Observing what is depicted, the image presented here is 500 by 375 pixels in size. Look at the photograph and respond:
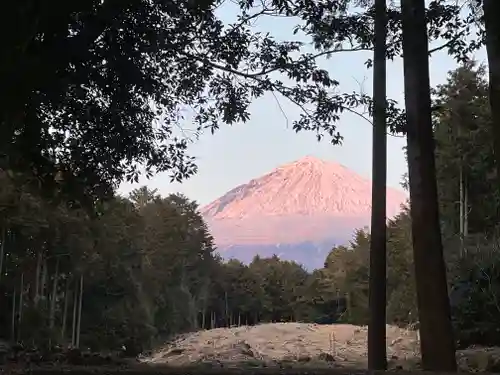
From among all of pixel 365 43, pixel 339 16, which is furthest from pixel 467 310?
pixel 339 16

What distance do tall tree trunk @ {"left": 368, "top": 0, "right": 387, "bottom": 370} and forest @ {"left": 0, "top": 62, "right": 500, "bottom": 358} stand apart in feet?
2.88

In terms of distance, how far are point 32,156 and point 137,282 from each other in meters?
25.7

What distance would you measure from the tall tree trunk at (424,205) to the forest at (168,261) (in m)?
1.55

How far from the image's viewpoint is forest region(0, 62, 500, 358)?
11914 millimetres

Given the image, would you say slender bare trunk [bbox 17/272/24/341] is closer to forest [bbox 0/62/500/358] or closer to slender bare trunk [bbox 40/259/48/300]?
forest [bbox 0/62/500/358]

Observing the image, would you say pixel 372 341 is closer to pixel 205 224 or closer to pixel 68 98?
pixel 68 98

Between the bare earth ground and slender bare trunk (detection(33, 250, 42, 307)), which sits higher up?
slender bare trunk (detection(33, 250, 42, 307))

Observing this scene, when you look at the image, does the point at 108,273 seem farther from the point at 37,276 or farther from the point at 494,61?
the point at 494,61

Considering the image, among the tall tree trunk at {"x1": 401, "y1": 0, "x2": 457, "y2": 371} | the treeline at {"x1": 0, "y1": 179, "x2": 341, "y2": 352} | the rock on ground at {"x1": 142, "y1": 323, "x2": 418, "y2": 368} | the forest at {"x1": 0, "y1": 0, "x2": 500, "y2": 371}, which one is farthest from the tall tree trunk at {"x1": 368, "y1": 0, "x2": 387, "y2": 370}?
the rock on ground at {"x1": 142, "y1": 323, "x2": 418, "y2": 368}

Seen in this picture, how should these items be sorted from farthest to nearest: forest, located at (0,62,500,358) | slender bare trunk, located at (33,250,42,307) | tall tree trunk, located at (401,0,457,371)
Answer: slender bare trunk, located at (33,250,42,307) → forest, located at (0,62,500,358) → tall tree trunk, located at (401,0,457,371)

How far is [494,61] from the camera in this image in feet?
13.2

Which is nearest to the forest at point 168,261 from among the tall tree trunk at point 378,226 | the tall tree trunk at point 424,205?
the tall tree trunk at point 378,226

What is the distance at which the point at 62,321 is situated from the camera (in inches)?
1002

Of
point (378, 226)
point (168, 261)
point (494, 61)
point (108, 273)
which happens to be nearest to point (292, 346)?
point (378, 226)
